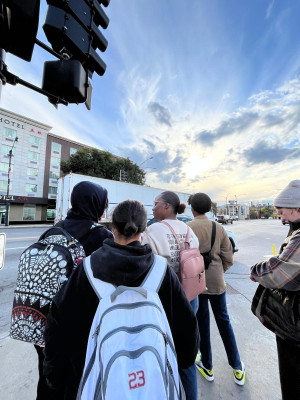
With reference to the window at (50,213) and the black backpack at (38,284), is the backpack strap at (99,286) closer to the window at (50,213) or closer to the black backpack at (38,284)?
the black backpack at (38,284)

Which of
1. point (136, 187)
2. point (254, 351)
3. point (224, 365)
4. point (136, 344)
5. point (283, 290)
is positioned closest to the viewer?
point (136, 344)

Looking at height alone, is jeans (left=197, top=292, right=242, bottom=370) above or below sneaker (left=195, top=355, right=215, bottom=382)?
above

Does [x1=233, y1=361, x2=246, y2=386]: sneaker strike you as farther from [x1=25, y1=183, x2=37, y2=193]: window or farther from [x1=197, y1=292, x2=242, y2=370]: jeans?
[x1=25, y1=183, x2=37, y2=193]: window

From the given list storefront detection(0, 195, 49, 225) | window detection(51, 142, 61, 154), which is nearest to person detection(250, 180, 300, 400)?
storefront detection(0, 195, 49, 225)

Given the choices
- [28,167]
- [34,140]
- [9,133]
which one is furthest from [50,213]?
[9,133]

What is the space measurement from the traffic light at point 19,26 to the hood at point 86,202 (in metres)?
1.84

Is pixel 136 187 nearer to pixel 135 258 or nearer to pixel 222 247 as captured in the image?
pixel 222 247

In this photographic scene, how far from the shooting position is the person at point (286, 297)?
134cm

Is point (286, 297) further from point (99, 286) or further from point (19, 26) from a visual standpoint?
point (19, 26)

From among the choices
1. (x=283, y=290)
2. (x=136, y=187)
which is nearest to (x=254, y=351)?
(x=283, y=290)

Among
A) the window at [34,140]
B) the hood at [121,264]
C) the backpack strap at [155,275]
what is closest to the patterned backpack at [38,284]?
the hood at [121,264]

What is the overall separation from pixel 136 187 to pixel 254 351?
14057 millimetres

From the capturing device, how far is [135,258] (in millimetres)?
968

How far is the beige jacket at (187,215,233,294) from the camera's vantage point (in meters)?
2.20
